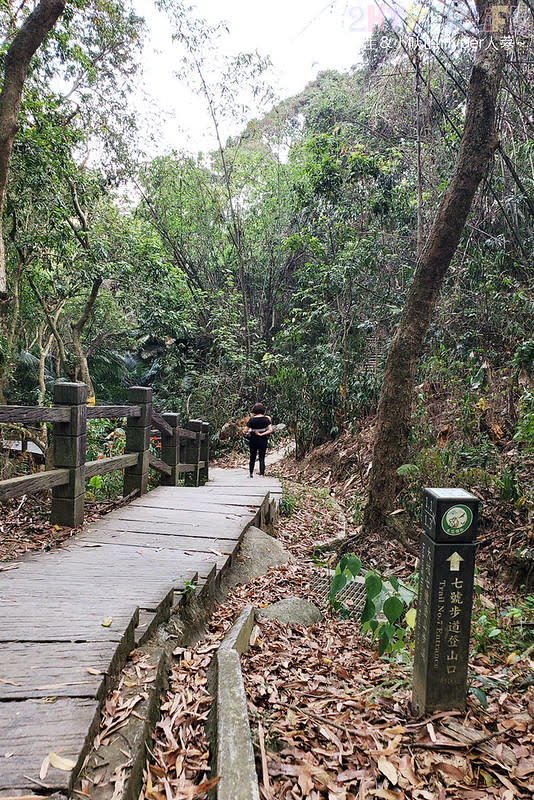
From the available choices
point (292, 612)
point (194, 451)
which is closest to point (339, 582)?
point (292, 612)

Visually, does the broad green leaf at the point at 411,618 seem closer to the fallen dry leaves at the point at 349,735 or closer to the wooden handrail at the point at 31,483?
the fallen dry leaves at the point at 349,735

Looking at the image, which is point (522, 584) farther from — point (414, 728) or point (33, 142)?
point (33, 142)

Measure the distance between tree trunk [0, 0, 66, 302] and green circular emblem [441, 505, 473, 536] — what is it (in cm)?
663

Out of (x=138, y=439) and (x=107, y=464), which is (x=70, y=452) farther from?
(x=138, y=439)

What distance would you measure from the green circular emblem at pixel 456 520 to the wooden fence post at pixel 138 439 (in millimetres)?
4467

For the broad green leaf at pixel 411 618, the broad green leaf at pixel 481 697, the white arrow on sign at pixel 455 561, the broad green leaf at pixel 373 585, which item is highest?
the white arrow on sign at pixel 455 561

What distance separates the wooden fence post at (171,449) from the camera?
24.1 ft

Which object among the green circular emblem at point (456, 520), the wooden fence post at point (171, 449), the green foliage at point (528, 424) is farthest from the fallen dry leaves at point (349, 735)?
the wooden fence post at point (171, 449)

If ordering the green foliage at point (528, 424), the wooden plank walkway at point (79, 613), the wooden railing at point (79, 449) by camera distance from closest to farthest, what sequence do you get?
the wooden plank walkway at point (79, 613)
the wooden railing at point (79, 449)
the green foliage at point (528, 424)

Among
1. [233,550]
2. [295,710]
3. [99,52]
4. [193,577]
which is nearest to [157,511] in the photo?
[233,550]

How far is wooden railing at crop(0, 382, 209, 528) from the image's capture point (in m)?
3.96

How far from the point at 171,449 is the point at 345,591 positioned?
3569 mm

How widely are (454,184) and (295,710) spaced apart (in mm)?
4559

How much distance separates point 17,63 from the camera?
627cm
